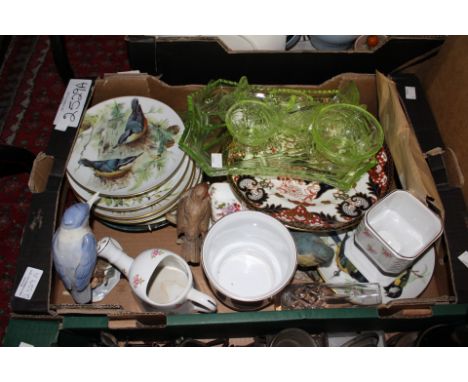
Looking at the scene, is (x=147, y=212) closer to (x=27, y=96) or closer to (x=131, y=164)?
(x=131, y=164)

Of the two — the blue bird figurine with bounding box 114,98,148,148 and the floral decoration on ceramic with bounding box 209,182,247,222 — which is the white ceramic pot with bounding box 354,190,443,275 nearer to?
the floral decoration on ceramic with bounding box 209,182,247,222

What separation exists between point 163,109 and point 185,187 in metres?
0.17

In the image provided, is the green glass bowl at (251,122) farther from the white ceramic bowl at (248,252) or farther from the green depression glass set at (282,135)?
the white ceramic bowl at (248,252)

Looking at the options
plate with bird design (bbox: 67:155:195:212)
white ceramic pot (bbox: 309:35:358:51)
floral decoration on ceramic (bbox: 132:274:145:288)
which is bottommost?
floral decoration on ceramic (bbox: 132:274:145:288)

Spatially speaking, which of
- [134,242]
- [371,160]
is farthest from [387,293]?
[134,242]

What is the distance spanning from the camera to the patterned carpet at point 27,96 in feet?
3.51

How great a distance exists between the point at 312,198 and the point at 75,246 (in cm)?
40

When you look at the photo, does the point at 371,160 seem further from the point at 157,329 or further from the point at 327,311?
the point at 157,329

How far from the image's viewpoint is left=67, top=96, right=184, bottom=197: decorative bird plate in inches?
30.1

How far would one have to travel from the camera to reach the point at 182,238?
78 cm

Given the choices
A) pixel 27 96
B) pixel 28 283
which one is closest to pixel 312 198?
pixel 28 283

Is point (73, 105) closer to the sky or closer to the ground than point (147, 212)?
closer to the sky

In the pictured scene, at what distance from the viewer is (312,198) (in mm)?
762

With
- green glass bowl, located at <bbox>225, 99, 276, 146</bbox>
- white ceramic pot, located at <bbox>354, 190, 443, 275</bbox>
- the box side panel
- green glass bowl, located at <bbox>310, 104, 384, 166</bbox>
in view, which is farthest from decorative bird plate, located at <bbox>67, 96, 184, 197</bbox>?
the box side panel
